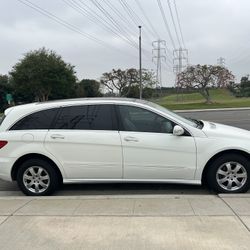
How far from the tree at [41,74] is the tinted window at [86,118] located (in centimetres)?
4979

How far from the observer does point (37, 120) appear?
21.7ft

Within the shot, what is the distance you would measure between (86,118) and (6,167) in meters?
1.49

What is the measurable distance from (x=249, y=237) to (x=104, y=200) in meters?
2.17

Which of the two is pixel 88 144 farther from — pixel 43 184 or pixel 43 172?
pixel 43 184

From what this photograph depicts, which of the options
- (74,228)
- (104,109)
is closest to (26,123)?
(104,109)

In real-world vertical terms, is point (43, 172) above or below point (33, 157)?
below

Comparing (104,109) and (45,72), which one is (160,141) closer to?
(104,109)

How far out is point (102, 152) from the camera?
250 inches

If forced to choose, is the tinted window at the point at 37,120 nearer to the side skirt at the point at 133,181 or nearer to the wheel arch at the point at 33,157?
the wheel arch at the point at 33,157

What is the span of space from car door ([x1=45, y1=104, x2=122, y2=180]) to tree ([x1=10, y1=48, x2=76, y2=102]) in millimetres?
49911

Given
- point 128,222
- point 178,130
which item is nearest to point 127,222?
point 128,222

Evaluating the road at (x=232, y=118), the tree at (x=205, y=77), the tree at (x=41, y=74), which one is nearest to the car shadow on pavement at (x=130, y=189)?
the road at (x=232, y=118)

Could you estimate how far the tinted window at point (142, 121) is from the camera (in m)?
6.32

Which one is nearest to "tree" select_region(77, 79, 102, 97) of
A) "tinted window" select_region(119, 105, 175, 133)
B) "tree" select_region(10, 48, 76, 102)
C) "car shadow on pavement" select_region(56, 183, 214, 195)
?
"tree" select_region(10, 48, 76, 102)
